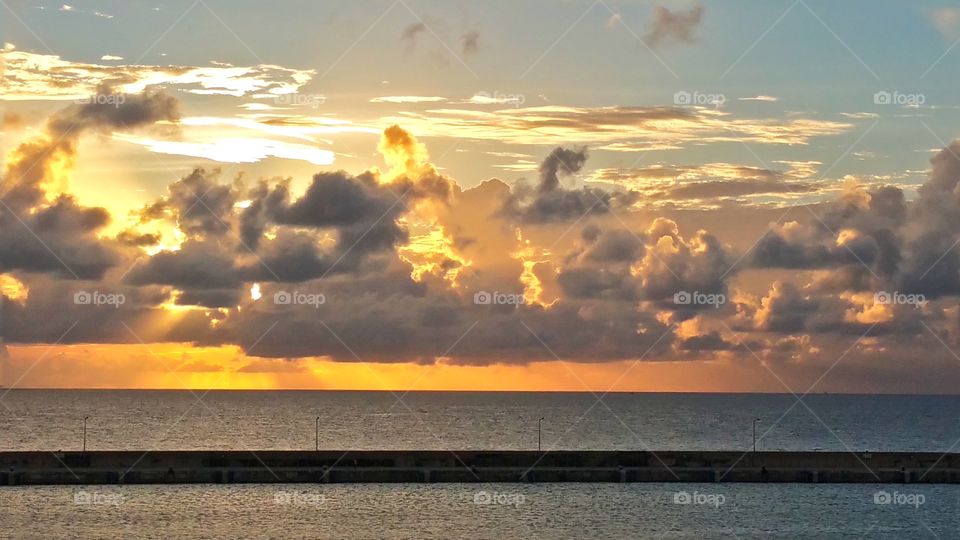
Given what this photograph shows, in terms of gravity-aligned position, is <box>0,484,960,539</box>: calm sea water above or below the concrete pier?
below

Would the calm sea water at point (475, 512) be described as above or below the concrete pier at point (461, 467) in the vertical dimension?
below

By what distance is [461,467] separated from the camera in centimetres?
10569

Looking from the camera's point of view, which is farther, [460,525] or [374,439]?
[374,439]

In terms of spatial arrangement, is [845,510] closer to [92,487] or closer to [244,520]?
[244,520]

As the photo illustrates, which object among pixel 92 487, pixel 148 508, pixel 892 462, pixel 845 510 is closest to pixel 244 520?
pixel 148 508

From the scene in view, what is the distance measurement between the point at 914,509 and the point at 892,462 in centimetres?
959

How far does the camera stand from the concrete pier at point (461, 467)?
327 feet

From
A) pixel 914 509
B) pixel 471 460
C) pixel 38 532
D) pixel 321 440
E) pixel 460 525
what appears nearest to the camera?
pixel 38 532

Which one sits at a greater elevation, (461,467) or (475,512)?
(461,467)

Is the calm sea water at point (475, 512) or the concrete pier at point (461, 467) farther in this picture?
the concrete pier at point (461, 467)

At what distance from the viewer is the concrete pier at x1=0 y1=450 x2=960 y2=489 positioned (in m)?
99.8

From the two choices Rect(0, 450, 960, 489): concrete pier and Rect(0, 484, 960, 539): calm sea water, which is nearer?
Rect(0, 484, 960, 539): calm sea water

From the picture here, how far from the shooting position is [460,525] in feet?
→ 294

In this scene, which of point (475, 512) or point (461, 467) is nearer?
point (475, 512)
